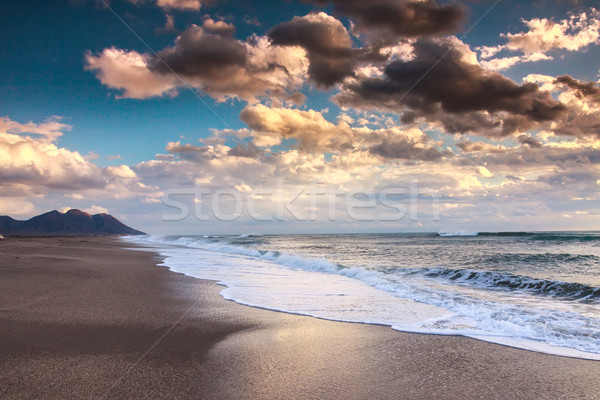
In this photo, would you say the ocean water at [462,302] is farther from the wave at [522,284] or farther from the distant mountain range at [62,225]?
the distant mountain range at [62,225]

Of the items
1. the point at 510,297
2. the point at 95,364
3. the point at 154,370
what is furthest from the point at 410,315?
the point at 95,364

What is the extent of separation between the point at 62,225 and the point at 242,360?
191 m

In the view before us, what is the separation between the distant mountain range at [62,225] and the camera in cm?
14600

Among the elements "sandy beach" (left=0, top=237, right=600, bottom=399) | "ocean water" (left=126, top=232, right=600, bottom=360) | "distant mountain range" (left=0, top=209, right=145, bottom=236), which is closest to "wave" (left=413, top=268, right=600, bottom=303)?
"ocean water" (left=126, top=232, right=600, bottom=360)

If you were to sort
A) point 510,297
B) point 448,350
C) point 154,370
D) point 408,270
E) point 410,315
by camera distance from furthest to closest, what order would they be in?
point 408,270 < point 510,297 < point 410,315 < point 448,350 < point 154,370

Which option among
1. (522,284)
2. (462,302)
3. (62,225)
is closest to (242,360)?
(462,302)

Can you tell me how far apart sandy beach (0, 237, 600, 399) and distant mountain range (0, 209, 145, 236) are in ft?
539

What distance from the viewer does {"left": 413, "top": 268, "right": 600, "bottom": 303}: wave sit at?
9.27 metres

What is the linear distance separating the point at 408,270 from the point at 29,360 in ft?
45.3

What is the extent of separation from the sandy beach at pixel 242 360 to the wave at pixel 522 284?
21.2ft

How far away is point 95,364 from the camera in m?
3.66

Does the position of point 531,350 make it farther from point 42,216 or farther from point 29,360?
point 42,216

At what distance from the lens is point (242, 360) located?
13.1 ft

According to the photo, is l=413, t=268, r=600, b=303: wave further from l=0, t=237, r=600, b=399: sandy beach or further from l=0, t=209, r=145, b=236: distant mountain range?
l=0, t=209, r=145, b=236: distant mountain range
